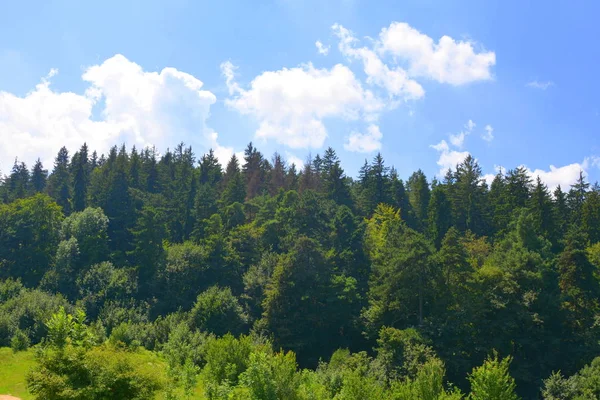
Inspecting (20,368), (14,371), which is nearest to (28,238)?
(20,368)

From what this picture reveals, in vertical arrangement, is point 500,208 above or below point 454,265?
above

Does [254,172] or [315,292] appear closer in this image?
[315,292]

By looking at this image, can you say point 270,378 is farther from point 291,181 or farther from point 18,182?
point 18,182

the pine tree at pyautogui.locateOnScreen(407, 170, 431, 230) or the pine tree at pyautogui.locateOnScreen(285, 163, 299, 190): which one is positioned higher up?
the pine tree at pyautogui.locateOnScreen(285, 163, 299, 190)

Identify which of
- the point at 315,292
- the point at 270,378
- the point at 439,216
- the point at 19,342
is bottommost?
the point at 19,342

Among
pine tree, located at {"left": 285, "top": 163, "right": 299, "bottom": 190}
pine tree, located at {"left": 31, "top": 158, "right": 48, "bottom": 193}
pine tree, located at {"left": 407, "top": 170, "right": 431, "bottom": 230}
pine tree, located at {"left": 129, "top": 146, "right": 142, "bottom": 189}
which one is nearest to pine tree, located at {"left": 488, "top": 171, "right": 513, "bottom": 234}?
pine tree, located at {"left": 407, "top": 170, "right": 431, "bottom": 230}

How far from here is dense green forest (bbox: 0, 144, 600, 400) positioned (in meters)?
24.2

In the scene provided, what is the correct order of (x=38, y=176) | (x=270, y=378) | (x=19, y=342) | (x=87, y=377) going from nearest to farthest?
(x=87, y=377), (x=270, y=378), (x=19, y=342), (x=38, y=176)

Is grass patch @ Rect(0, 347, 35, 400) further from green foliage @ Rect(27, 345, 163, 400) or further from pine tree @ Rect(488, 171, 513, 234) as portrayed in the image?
pine tree @ Rect(488, 171, 513, 234)

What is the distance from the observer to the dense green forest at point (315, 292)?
2417 centimetres

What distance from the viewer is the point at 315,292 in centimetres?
4791

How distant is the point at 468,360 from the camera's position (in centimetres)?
4038

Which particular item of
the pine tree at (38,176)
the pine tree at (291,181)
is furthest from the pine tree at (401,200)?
the pine tree at (38,176)

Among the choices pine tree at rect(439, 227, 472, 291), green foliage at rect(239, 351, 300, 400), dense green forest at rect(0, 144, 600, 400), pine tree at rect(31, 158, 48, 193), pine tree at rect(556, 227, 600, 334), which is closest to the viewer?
green foliage at rect(239, 351, 300, 400)
